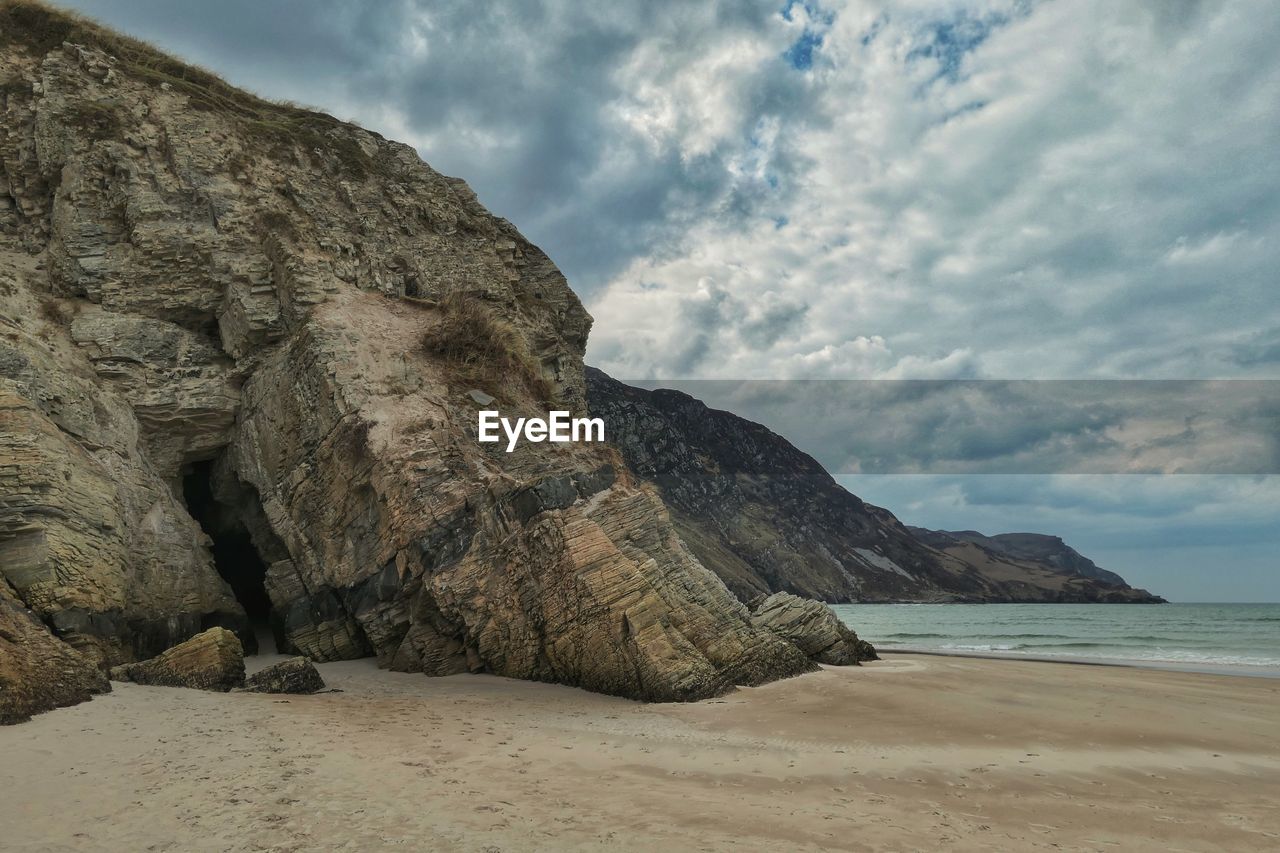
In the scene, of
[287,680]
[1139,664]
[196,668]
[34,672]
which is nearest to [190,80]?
[196,668]

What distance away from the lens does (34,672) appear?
931 cm

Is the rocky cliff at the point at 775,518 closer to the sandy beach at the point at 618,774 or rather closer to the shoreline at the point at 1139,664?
the shoreline at the point at 1139,664

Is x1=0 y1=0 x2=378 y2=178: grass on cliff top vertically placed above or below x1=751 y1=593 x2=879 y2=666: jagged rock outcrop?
above

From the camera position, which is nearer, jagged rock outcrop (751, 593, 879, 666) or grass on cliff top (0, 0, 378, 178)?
jagged rock outcrop (751, 593, 879, 666)

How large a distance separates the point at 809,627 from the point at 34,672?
16.0 metres

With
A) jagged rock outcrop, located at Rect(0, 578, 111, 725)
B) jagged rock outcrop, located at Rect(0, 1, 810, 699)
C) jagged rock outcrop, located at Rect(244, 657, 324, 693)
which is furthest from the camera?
jagged rock outcrop, located at Rect(0, 1, 810, 699)

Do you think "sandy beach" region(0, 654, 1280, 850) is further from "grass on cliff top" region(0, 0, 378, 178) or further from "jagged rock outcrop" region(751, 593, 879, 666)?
"grass on cliff top" region(0, 0, 378, 178)

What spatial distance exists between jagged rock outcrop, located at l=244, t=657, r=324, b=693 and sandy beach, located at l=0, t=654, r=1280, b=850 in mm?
509

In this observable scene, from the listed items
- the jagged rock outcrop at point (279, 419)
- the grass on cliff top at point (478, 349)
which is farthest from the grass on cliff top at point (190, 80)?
the grass on cliff top at point (478, 349)

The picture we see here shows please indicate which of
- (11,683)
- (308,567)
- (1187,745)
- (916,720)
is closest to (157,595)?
(308,567)

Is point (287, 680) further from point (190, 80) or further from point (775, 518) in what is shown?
point (775, 518)

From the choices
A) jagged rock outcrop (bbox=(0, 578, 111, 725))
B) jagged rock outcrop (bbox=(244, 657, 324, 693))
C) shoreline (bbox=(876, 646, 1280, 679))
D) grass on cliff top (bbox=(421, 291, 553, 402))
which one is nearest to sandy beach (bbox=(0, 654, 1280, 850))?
jagged rock outcrop (bbox=(0, 578, 111, 725))

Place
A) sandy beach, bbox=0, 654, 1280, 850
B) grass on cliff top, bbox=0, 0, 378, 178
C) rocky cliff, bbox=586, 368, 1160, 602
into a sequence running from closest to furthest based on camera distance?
1. sandy beach, bbox=0, 654, 1280, 850
2. grass on cliff top, bbox=0, 0, 378, 178
3. rocky cliff, bbox=586, 368, 1160, 602

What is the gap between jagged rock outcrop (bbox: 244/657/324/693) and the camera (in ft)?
39.7
